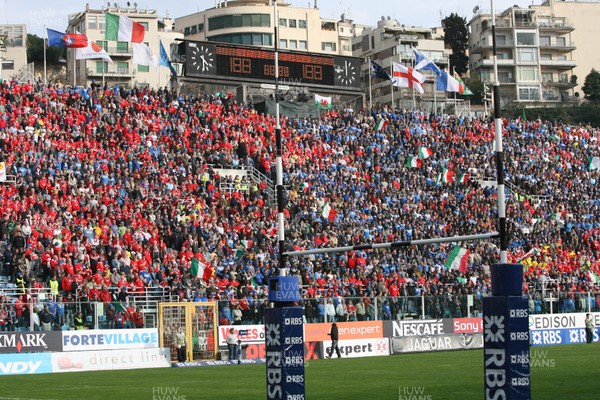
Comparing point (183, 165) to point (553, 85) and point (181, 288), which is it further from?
point (553, 85)

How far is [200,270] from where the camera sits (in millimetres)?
39156

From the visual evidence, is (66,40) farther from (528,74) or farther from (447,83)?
(528,74)

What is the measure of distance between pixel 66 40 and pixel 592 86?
6315 cm

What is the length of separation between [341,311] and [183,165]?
11.8 m

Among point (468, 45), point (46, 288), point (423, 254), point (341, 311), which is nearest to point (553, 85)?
point (468, 45)

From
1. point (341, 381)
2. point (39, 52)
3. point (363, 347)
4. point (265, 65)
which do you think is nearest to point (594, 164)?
point (265, 65)

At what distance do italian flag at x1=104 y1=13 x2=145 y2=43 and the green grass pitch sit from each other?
1935cm

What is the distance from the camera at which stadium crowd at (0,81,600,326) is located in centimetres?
3778

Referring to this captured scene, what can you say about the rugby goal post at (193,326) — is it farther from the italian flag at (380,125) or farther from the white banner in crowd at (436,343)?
the italian flag at (380,125)

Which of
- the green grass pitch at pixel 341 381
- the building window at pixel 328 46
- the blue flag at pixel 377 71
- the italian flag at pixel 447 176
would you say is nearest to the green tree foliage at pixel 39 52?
the building window at pixel 328 46

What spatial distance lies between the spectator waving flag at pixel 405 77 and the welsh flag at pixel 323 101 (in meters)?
3.40

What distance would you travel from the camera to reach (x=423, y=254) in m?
46.0

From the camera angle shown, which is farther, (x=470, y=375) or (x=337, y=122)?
(x=337, y=122)

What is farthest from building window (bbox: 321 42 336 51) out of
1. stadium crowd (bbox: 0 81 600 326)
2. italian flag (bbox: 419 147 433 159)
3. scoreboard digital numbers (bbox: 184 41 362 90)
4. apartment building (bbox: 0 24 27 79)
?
italian flag (bbox: 419 147 433 159)
